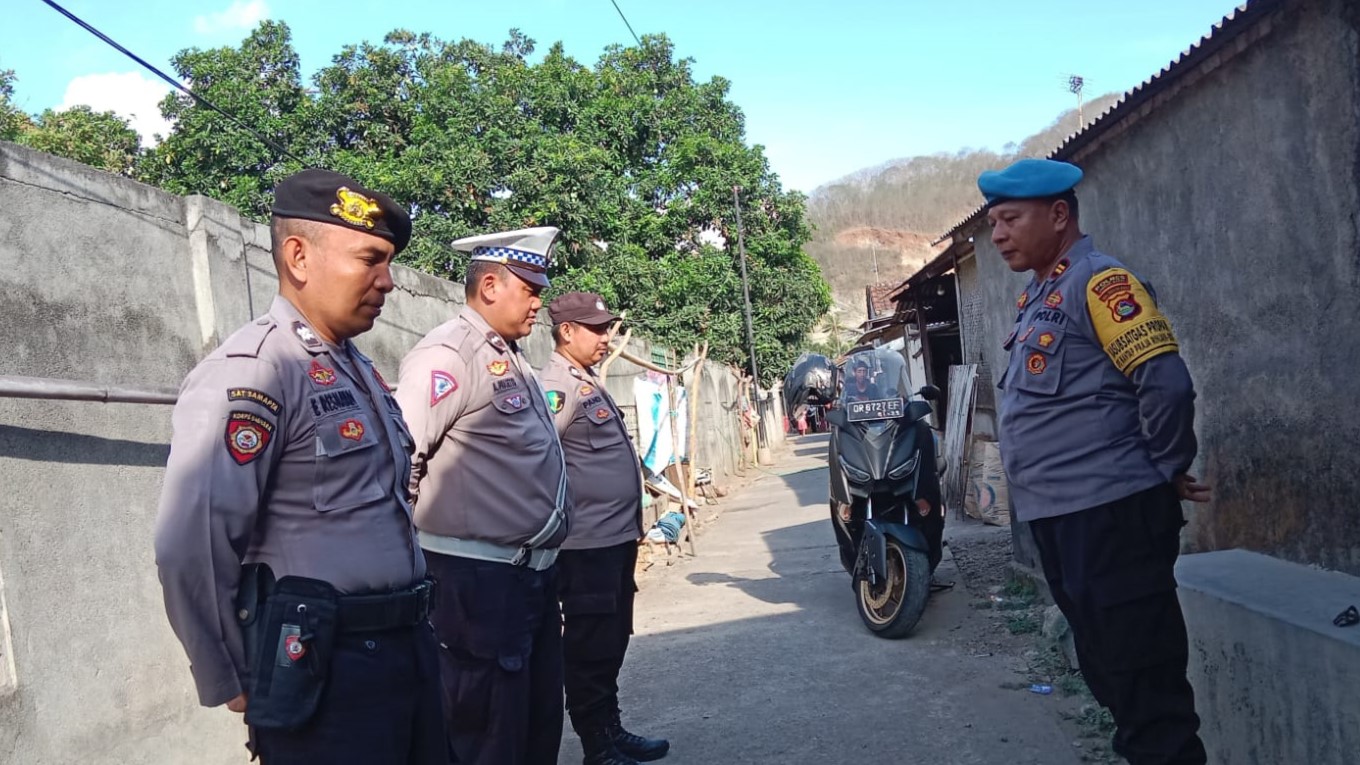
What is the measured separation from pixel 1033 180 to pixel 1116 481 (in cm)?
87

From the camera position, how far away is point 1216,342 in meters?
3.94

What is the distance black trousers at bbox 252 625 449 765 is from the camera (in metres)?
1.85

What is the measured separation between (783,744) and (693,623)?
94.9 inches

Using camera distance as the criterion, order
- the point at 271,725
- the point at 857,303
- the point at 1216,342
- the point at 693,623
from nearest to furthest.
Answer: the point at 271,725, the point at 1216,342, the point at 693,623, the point at 857,303

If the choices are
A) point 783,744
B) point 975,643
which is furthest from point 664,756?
point 975,643

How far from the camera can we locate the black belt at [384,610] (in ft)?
6.23

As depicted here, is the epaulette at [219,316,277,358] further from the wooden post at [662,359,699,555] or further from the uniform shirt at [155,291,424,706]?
the wooden post at [662,359,699,555]

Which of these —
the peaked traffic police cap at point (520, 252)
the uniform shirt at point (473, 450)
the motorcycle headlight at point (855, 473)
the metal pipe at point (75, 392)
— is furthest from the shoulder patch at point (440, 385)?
the motorcycle headlight at point (855, 473)

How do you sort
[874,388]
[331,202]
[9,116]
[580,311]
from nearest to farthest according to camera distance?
[331,202] < [580,311] < [874,388] < [9,116]

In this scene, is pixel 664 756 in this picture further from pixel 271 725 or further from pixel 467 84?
pixel 467 84

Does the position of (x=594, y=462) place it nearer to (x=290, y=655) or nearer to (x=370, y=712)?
(x=370, y=712)

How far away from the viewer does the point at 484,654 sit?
Result: 9.56 feet

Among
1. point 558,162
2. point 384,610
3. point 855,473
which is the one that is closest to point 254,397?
point 384,610

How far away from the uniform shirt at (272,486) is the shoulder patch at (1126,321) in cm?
178
